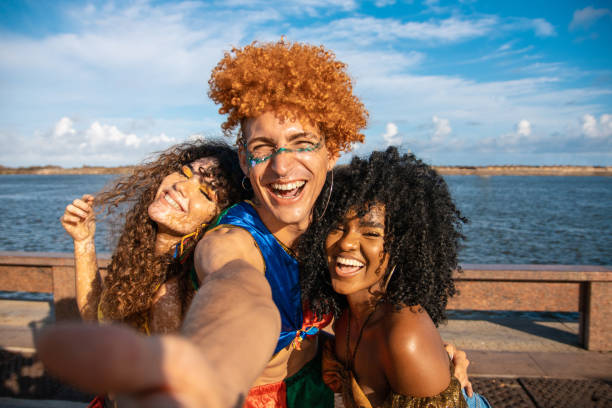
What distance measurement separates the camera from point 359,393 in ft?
6.24

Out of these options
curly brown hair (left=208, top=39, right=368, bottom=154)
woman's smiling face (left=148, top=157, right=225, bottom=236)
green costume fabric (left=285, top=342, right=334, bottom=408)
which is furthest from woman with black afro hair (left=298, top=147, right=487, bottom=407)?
woman's smiling face (left=148, top=157, right=225, bottom=236)

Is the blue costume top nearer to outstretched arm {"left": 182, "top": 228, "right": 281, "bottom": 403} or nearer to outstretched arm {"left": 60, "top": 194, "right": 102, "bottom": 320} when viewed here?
outstretched arm {"left": 182, "top": 228, "right": 281, "bottom": 403}

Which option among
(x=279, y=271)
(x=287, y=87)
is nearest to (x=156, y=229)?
(x=279, y=271)

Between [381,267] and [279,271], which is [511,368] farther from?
[279,271]

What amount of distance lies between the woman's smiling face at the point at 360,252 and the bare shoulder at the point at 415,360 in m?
0.32

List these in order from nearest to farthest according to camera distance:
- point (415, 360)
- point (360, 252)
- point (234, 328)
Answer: point (234, 328)
point (415, 360)
point (360, 252)

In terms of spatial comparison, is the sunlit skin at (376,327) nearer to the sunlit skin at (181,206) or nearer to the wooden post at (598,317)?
the sunlit skin at (181,206)

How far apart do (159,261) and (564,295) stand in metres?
4.14

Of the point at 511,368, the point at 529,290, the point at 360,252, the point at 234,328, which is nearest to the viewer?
the point at 234,328

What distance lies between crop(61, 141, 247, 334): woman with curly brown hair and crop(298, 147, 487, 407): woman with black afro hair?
0.64m

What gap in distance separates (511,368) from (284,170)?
3.42 meters

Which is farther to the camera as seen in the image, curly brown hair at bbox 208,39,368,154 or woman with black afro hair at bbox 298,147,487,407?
curly brown hair at bbox 208,39,368,154

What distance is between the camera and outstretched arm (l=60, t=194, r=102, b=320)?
7.97ft

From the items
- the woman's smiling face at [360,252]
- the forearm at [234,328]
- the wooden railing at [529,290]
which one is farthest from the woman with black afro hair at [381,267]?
the wooden railing at [529,290]
